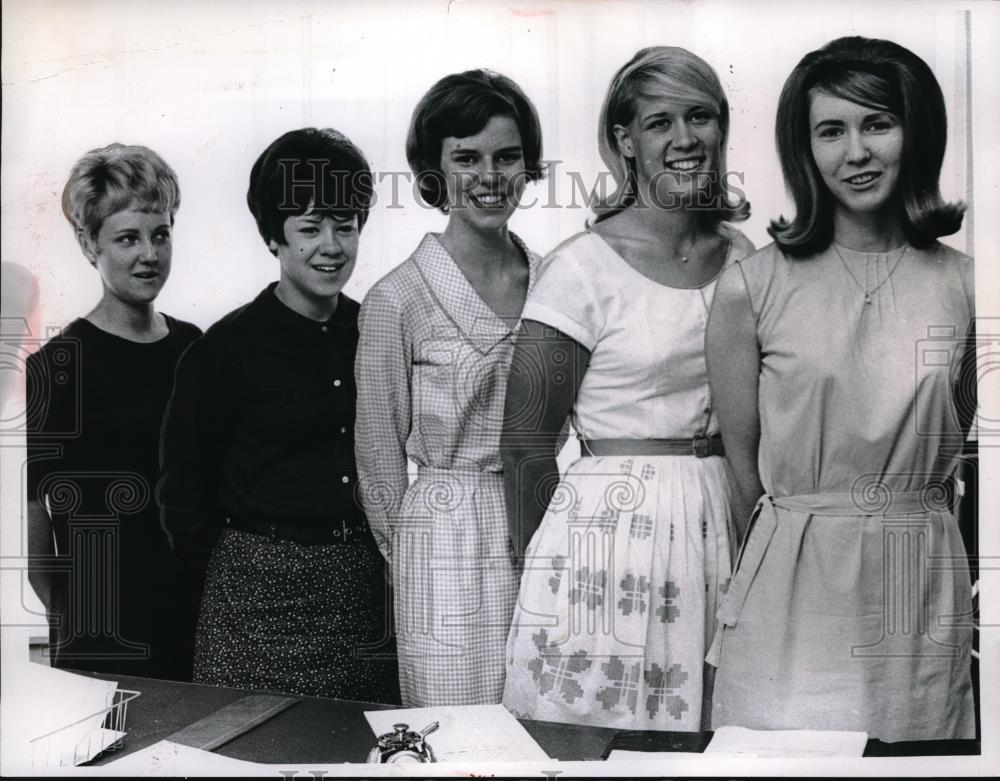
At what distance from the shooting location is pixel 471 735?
2.68 m

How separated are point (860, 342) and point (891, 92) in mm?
610

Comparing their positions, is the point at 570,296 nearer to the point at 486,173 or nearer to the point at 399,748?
the point at 486,173

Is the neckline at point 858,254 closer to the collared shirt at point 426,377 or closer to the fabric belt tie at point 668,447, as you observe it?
the fabric belt tie at point 668,447

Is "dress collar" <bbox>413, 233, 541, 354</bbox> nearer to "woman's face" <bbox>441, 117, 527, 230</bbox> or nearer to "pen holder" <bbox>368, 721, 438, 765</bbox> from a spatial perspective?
"woman's face" <bbox>441, 117, 527, 230</bbox>

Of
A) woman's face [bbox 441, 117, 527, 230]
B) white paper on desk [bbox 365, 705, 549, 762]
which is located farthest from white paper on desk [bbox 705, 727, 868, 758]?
woman's face [bbox 441, 117, 527, 230]

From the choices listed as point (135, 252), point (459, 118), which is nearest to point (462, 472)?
point (459, 118)

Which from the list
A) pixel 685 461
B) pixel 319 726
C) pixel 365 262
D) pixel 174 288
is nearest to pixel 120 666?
pixel 319 726

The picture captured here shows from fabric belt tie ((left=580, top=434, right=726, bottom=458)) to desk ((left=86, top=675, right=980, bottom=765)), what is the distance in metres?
0.68

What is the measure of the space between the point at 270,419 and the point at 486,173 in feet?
2.58

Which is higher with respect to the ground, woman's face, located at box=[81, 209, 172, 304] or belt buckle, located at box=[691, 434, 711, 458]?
woman's face, located at box=[81, 209, 172, 304]

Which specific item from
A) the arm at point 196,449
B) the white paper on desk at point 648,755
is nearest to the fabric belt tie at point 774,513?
the white paper on desk at point 648,755

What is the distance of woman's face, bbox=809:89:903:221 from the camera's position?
8.69 ft

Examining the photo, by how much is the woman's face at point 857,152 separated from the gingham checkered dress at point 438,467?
2.44 feet

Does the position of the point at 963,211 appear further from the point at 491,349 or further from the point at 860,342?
the point at 491,349
